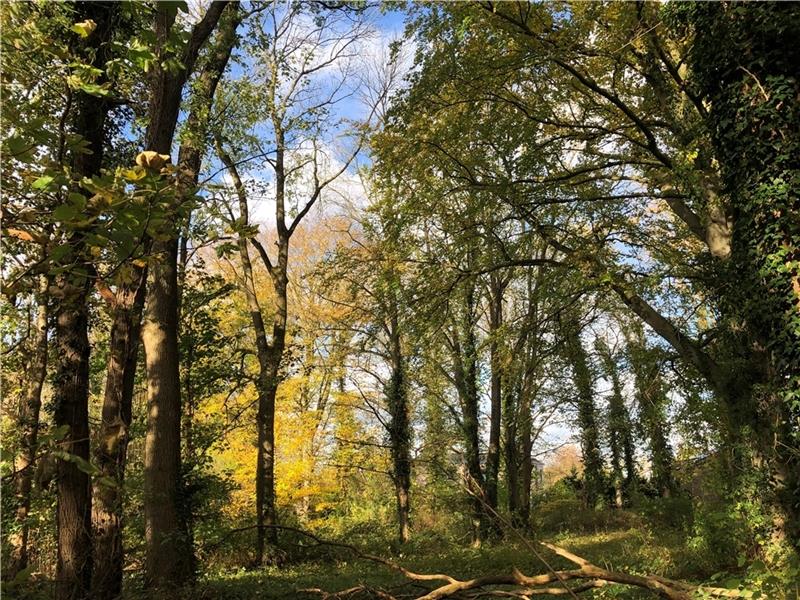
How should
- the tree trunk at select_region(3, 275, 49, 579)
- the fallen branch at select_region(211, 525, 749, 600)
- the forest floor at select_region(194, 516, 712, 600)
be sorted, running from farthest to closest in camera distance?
1. the forest floor at select_region(194, 516, 712, 600)
2. the tree trunk at select_region(3, 275, 49, 579)
3. the fallen branch at select_region(211, 525, 749, 600)

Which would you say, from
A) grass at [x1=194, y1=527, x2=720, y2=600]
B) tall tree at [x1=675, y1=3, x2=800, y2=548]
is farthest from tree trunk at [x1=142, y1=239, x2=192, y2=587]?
tall tree at [x1=675, y1=3, x2=800, y2=548]

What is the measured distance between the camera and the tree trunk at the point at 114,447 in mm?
6230

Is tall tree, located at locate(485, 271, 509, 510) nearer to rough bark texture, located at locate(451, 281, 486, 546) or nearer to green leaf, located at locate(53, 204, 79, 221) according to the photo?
rough bark texture, located at locate(451, 281, 486, 546)

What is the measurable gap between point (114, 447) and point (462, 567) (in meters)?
7.83

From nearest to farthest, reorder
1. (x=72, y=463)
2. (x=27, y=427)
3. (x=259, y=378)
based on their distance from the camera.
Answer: (x=72, y=463)
(x=27, y=427)
(x=259, y=378)

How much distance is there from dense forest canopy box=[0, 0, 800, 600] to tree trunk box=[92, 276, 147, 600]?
3 cm

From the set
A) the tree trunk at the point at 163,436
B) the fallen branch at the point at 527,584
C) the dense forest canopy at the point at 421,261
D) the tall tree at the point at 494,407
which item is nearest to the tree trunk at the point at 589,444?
the tall tree at the point at 494,407

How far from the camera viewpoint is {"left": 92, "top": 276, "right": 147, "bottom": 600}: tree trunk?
20.4 ft

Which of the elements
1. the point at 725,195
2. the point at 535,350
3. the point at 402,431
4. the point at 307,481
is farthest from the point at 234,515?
the point at 725,195

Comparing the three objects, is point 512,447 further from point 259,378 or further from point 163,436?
point 163,436

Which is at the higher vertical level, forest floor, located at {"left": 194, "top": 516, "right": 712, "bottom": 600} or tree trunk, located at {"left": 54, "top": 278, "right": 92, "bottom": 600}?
tree trunk, located at {"left": 54, "top": 278, "right": 92, "bottom": 600}

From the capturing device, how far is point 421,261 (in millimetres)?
10945

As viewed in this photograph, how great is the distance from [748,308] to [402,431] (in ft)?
41.8

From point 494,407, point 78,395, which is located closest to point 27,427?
point 78,395
